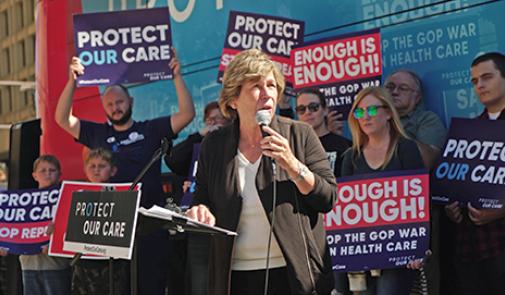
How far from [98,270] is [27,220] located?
1115 millimetres

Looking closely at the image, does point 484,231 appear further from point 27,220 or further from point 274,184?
point 27,220

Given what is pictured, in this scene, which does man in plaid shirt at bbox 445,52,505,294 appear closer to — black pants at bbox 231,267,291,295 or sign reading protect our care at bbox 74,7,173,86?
black pants at bbox 231,267,291,295

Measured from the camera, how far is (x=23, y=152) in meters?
10.9

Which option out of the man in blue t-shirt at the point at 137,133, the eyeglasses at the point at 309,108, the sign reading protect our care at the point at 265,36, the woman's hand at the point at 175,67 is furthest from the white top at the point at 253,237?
the woman's hand at the point at 175,67

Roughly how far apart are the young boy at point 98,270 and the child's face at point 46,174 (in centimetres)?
86

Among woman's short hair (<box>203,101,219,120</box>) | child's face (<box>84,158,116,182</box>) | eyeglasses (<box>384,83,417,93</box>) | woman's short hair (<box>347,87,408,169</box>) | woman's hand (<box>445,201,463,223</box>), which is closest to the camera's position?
woman's hand (<box>445,201,463,223</box>)

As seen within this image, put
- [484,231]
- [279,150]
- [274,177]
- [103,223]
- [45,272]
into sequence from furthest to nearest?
[45,272] → [484,231] → [103,223] → [274,177] → [279,150]

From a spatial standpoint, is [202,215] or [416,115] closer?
[202,215]

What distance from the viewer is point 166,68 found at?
8.24 metres


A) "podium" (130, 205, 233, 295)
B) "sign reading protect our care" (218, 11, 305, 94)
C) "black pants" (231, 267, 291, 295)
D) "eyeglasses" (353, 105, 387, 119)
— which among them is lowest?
"black pants" (231, 267, 291, 295)

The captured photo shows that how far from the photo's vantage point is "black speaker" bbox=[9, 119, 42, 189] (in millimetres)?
10508

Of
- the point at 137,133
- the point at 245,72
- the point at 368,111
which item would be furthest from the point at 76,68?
the point at 245,72

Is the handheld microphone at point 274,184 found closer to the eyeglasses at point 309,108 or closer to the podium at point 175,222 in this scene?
the podium at point 175,222

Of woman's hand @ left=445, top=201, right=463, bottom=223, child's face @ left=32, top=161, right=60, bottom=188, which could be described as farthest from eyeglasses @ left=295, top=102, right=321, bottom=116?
child's face @ left=32, top=161, right=60, bottom=188
